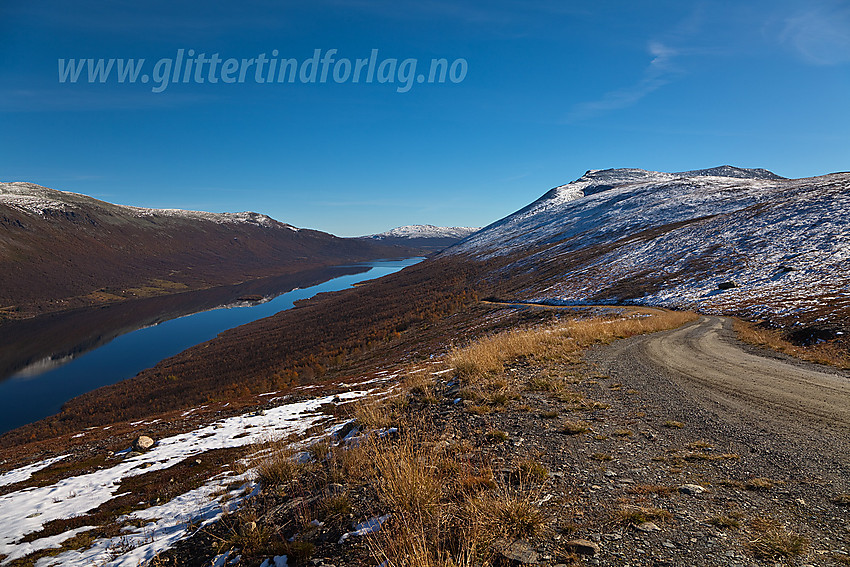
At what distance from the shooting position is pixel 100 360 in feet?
230

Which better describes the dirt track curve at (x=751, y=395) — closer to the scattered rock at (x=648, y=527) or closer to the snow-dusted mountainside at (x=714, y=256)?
the scattered rock at (x=648, y=527)

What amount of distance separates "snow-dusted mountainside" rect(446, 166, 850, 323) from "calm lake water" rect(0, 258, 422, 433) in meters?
71.4

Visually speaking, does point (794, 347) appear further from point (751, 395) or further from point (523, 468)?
point (523, 468)

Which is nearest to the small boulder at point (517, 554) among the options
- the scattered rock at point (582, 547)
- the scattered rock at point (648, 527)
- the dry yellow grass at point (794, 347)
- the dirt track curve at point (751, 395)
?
the scattered rock at point (582, 547)

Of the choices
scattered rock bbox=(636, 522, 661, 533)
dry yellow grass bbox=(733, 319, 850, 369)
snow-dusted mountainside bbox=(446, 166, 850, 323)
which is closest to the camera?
scattered rock bbox=(636, 522, 661, 533)

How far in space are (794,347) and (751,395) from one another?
38.7ft

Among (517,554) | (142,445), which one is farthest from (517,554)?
(142,445)

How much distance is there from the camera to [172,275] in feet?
619

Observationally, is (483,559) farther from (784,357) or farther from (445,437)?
(784,357)

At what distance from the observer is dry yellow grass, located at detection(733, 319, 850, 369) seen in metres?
12.6

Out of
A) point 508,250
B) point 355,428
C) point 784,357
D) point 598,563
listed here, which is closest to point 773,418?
point 598,563

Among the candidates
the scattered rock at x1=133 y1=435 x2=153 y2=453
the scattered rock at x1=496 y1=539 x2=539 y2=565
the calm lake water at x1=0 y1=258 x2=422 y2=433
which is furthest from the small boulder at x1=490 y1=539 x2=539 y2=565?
the calm lake water at x1=0 y1=258 x2=422 y2=433

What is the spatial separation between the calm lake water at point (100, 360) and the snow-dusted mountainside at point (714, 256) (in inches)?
2810

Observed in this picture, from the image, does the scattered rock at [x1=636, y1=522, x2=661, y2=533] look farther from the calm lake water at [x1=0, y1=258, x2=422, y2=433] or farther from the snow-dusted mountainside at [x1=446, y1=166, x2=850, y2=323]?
the calm lake water at [x1=0, y1=258, x2=422, y2=433]
